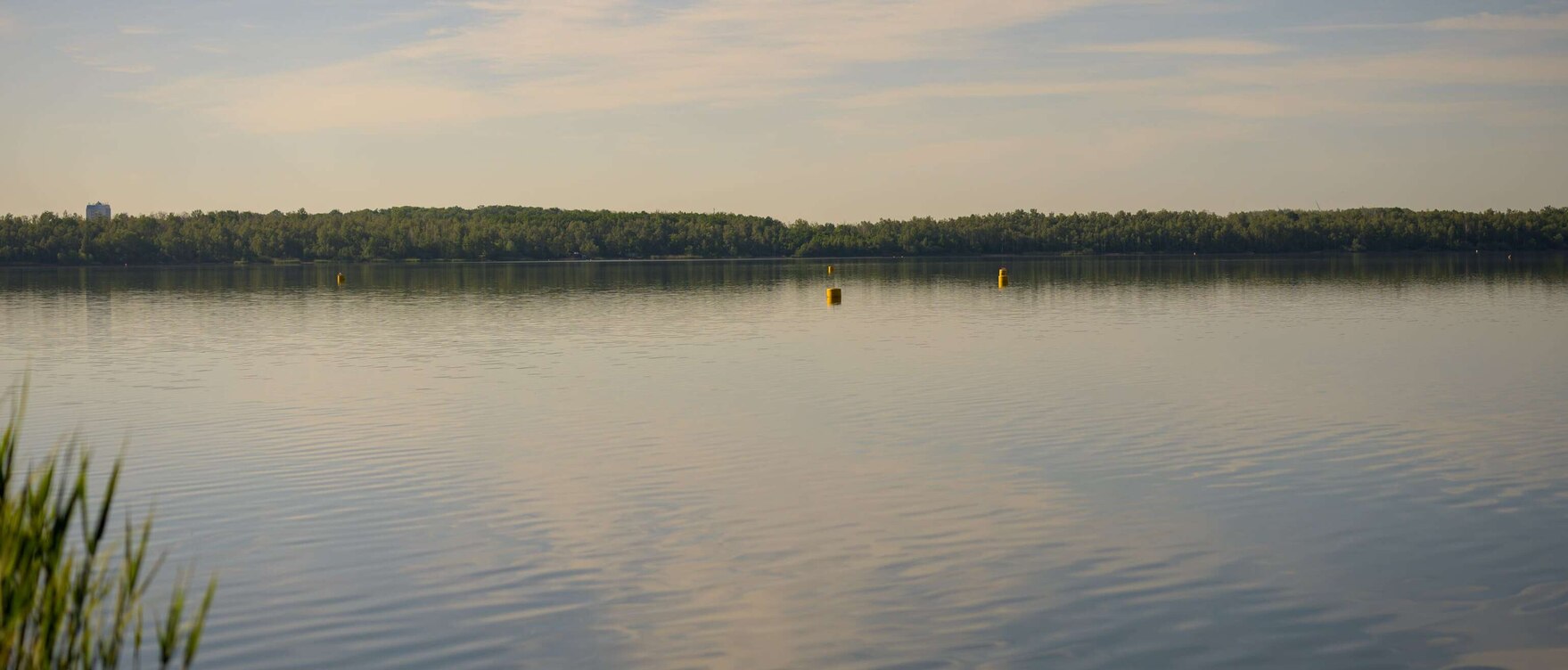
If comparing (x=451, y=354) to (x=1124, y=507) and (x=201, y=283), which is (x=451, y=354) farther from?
(x=201, y=283)

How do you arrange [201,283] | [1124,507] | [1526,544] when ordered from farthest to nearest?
1. [201,283]
2. [1124,507]
3. [1526,544]

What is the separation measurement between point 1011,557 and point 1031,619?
1770mm

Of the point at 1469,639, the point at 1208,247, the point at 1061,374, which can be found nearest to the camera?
the point at 1469,639

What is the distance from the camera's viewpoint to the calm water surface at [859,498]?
384 inches

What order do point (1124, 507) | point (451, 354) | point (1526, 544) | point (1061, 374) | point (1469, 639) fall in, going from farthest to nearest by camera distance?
point (451, 354)
point (1061, 374)
point (1124, 507)
point (1526, 544)
point (1469, 639)

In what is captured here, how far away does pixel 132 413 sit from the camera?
22.2m

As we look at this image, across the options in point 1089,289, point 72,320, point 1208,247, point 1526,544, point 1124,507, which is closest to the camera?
point 1526,544

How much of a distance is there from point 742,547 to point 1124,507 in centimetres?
376

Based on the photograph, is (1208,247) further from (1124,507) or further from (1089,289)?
(1124,507)

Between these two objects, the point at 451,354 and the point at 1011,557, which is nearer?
the point at 1011,557

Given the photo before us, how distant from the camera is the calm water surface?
9.76m

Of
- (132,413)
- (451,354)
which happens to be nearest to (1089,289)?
(451,354)

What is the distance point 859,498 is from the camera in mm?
14398

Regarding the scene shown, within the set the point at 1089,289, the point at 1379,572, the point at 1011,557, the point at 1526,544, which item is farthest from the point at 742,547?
the point at 1089,289
